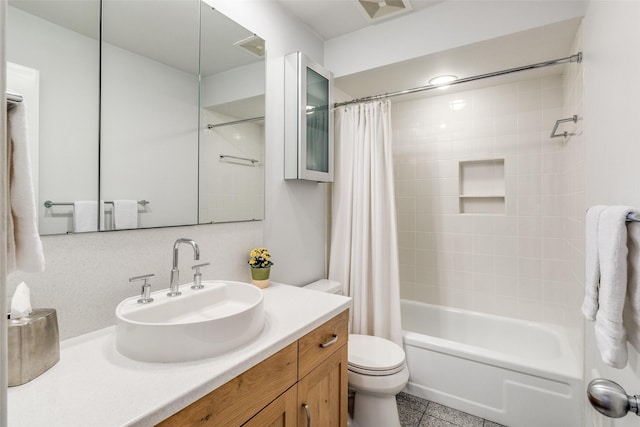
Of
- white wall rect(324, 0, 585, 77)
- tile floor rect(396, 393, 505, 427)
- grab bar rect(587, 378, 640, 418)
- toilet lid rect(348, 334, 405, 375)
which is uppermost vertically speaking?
white wall rect(324, 0, 585, 77)

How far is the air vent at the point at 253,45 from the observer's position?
1.65m

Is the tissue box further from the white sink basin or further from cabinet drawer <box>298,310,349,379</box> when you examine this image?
cabinet drawer <box>298,310,349,379</box>

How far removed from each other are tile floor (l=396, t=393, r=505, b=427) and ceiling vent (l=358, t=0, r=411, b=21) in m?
2.48

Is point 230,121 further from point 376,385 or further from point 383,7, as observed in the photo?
point 376,385

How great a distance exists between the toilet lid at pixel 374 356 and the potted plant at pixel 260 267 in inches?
25.9

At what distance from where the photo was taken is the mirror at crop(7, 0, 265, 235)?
3.24ft

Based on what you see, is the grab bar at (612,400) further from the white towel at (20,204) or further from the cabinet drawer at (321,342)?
the white towel at (20,204)

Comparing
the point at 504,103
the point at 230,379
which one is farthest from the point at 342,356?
the point at 504,103

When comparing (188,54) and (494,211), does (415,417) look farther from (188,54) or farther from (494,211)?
(188,54)

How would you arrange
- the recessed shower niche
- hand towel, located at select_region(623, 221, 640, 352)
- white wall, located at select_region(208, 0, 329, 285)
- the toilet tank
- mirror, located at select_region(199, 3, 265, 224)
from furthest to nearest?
1. the recessed shower niche
2. the toilet tank
3. white wall, located at select_region(208, 0, 329, 285)
4. mirror, located at select_region(199, 3, 265, 224)
5. hand towel, located at select_region(623, 221, 640, 352)

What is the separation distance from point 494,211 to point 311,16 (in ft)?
6.74

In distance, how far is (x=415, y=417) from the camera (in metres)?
1.88

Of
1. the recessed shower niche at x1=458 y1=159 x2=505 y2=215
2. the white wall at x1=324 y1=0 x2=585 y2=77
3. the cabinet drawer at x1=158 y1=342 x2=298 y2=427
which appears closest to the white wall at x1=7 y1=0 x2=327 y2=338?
the white wall at x1=324 y1=0 x2=585 y2=77

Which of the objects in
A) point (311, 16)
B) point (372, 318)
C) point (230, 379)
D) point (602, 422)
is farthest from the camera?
point (372, 318)
